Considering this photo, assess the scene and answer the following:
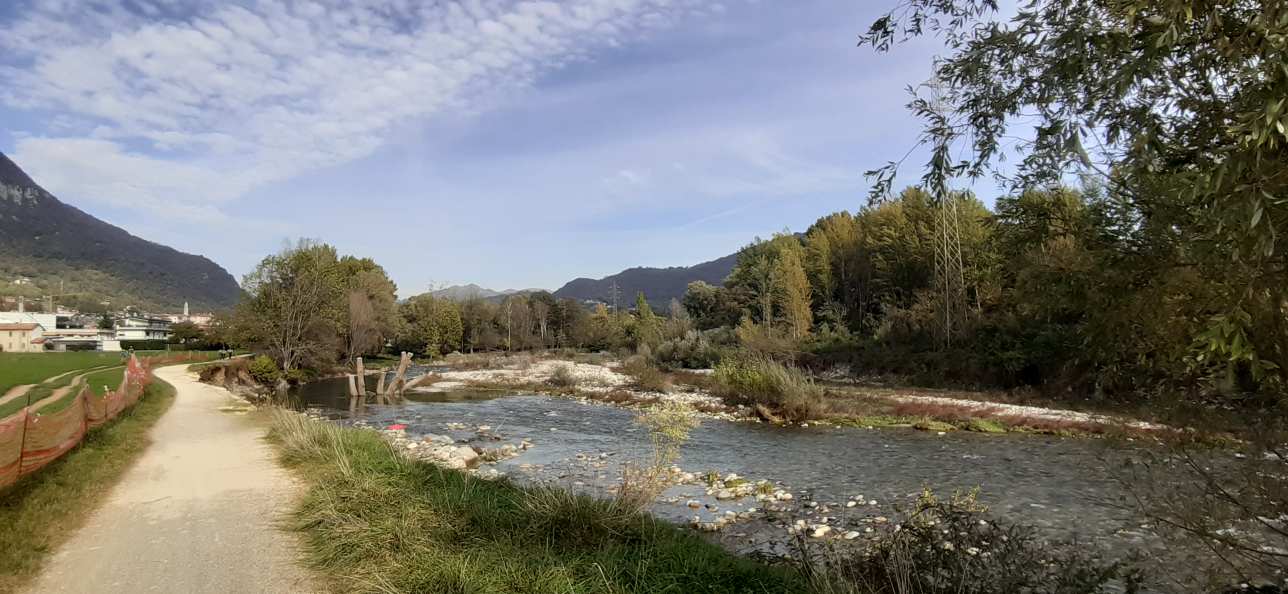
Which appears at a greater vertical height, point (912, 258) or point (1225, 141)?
point (912, 258)

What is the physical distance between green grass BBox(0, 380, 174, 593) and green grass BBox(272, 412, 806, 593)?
2152mm

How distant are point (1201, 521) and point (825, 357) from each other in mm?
34551

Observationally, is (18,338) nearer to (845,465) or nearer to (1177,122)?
(845,465)

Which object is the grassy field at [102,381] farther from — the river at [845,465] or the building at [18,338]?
the building at [18,338]

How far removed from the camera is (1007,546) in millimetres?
5609

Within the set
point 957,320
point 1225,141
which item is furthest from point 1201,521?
point 957,320

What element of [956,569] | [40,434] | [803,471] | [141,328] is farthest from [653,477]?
[141,328]

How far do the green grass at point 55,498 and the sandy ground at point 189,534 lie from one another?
165 millimetres

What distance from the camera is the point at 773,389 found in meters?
21.5

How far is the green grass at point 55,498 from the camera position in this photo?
19.0 feet

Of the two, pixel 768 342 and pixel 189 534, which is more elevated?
pixel 768 342

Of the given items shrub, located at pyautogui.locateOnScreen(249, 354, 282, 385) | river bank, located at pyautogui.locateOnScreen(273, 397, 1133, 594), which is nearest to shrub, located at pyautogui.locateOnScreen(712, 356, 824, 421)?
river bank, located at pyautogui.locateOnScreen(273, 397, 1133, 594)

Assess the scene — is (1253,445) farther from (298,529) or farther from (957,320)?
(957,320)

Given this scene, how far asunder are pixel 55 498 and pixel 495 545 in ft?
20.3
